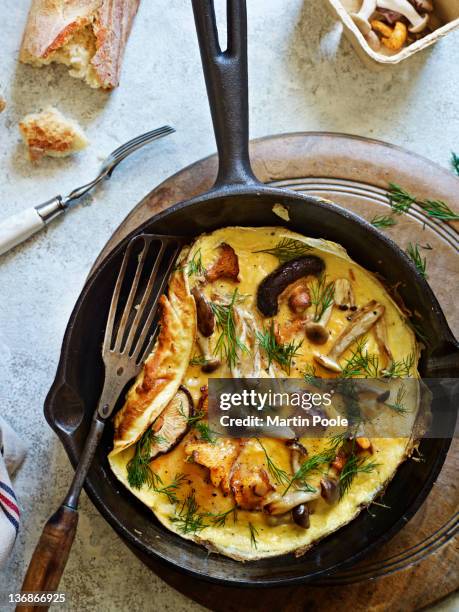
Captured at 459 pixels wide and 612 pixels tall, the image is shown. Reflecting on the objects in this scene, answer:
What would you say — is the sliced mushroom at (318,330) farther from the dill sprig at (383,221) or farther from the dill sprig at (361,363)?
the dill sprig at (383,221)

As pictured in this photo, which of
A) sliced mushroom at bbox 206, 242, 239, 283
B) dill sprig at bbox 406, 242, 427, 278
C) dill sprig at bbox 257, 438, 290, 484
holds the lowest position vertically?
dill sprig at bbox 257, 438, 290, 484

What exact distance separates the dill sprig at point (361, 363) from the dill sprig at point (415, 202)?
2.29 ft

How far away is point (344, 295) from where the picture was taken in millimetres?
3104

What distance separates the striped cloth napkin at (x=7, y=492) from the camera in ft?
9.98

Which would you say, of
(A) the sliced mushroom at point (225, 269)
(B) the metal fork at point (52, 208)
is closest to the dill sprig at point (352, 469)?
(A) the sliced mushroom at point (225, 269)

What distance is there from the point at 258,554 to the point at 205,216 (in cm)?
149

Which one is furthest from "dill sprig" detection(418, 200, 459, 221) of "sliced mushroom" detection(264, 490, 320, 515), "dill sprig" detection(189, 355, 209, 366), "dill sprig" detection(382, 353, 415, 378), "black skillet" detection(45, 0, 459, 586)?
"sliced mushroom" detection(264, 490, 320, 515)

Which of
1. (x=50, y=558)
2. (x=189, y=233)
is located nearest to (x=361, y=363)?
(x=189, y=233)

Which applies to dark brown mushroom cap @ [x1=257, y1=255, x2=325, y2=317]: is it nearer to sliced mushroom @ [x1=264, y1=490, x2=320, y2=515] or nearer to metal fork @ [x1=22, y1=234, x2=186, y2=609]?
metal fork @ [x1=22, y1=234, x2=186, y2=609]

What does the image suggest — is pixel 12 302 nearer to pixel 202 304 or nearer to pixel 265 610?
pixel 202 304

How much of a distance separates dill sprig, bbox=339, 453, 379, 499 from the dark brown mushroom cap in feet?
2.38

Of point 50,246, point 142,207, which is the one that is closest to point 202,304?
point 142,207

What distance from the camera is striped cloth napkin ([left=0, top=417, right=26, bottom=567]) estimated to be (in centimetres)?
304

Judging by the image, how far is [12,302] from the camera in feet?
11.5
